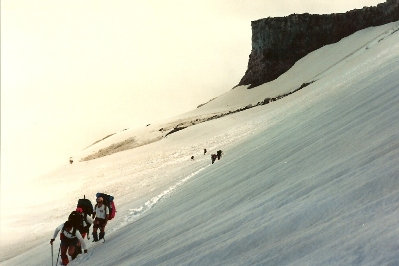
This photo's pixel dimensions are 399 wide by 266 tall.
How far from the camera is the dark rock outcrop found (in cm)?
7725

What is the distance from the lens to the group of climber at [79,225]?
12.1m

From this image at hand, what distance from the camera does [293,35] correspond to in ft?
256

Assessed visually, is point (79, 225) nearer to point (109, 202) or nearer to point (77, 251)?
point (77, 251)

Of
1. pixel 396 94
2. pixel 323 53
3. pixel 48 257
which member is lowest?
pixel 48 257

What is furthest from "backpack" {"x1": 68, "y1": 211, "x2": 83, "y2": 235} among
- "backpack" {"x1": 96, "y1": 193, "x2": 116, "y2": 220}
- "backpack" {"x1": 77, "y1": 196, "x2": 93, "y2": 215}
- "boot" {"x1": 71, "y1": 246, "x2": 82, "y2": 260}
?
"backpack" {"x1": 96, "y1": 193, "x2": 116, "y2": 220}

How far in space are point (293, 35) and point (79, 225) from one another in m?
70.6

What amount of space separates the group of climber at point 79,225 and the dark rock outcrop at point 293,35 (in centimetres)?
6474

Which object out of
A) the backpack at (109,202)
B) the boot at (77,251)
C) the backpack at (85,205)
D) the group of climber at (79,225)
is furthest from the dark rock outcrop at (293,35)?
the boot at (77,251)

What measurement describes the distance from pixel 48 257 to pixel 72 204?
49.9 feet

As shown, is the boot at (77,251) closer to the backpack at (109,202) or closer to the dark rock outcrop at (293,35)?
the backpack at (109,202)

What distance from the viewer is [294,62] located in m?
76.6

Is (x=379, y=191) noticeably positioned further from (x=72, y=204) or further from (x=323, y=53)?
(x=323, y=53)

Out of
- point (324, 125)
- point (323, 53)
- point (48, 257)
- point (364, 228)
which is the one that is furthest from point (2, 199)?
point (323, 53)

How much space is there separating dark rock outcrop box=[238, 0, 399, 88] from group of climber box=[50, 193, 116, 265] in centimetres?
6474
